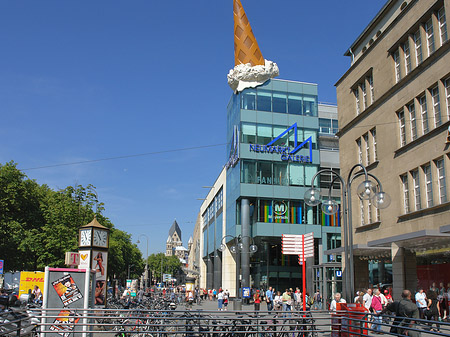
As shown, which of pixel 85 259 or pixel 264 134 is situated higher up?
pixel 264 134

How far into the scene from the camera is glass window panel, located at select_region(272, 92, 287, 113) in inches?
2138

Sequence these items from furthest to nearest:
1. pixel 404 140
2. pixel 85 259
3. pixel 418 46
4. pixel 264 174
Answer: pixel 264 174
pixel 404 140
pixel 418 46
pixel 85 259

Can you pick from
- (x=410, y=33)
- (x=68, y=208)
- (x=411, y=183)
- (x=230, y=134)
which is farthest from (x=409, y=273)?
(x=230, y=134)

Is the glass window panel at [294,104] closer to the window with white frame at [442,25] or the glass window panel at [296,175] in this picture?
the glass window panel at [296,175]

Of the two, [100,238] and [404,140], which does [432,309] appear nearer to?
[404,140]

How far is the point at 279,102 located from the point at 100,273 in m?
38.6

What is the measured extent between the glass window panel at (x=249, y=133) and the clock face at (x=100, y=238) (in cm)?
3381

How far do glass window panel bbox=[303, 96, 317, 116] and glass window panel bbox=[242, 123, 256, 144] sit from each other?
6502 mm

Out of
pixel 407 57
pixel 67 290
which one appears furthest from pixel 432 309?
pixel 67 290

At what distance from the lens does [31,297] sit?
34969 millimetres

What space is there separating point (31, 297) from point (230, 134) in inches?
1224

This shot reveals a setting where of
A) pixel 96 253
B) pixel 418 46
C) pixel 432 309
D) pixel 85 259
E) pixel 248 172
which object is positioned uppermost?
pixel 418 46

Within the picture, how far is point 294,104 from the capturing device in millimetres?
54906

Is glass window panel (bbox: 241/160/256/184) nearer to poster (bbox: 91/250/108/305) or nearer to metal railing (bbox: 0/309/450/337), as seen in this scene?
poster (bbox: 91/250/108/305)
